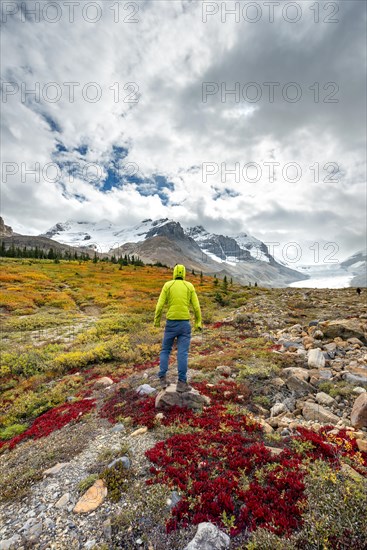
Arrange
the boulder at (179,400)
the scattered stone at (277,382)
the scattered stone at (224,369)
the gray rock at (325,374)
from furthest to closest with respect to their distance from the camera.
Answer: the scattered stone at (224,369) < the gray rock at (325,374) < the scattered stone at (277,382) < the boulder at (179,400)

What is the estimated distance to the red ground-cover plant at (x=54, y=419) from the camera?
25.6ft

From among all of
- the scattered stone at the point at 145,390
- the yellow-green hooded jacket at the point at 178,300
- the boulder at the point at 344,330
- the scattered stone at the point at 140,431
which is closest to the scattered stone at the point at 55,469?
the scattered stone at the point at 140,431

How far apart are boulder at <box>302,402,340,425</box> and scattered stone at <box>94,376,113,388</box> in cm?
741

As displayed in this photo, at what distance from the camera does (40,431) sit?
7.96 meters

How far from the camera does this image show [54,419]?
8531mm

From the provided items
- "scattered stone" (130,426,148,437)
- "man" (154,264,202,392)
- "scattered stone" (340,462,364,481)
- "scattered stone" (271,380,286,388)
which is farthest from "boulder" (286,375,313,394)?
"scattered stone" (130,426,148,437)

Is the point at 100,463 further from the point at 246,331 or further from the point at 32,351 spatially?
the point at 246,331

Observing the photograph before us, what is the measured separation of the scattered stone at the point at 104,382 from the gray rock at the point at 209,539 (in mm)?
7973

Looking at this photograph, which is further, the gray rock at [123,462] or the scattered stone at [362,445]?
the scattered stone at [362,445]

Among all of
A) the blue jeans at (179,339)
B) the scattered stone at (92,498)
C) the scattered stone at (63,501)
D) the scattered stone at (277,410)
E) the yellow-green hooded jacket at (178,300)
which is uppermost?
the yellow-green hooded jacket at (178,300)

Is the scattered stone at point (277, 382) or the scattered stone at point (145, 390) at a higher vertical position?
the scattered stone at point (277, 382)

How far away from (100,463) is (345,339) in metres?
13.4

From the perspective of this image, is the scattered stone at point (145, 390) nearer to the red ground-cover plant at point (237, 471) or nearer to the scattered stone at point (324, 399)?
the red ground-cover plant at point (237, 471)

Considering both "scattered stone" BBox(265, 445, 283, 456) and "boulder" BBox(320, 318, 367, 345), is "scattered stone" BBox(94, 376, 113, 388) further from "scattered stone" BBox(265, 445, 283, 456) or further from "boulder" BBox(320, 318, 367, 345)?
"boulder" BBox(320, 318, 367, 345)
